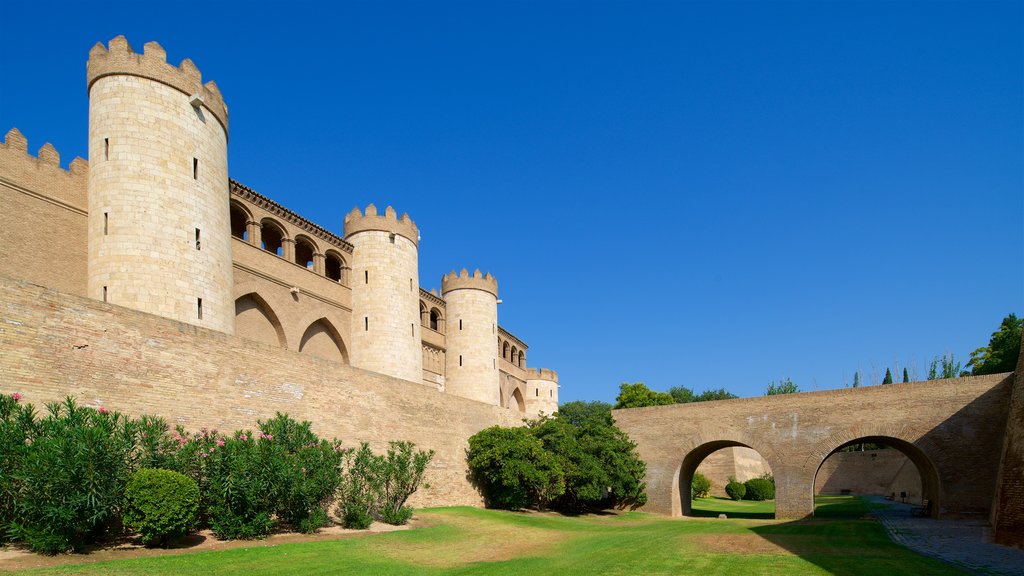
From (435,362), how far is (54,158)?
20.9 metres

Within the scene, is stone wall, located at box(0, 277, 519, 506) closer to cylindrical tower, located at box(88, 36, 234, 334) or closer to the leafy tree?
cylindrical tower, located at box(88, 36, 234, 334)

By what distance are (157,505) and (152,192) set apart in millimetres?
10524

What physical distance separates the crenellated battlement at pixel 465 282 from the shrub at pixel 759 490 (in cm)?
2086

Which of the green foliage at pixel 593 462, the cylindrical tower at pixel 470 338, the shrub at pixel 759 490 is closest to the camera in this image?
the green foliage at pixel 593 462

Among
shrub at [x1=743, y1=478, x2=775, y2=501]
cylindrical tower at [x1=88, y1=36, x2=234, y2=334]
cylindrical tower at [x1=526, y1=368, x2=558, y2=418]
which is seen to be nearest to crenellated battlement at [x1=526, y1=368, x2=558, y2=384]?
cylindrical tower at [x1=526, y1=368, x2=558, y2=418]

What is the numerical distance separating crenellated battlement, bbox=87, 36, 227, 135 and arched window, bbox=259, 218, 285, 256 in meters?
7.17

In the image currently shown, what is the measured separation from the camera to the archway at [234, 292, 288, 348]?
24125 millimetres

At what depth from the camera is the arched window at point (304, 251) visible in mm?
28984

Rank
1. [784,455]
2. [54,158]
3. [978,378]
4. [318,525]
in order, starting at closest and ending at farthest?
[318,525], [54,158], [978,378], [784,455]

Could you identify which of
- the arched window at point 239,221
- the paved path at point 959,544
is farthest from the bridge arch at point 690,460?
the arched window at point 239,221

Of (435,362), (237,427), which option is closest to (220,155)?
(237,427)

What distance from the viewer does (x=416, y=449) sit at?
2067 cm

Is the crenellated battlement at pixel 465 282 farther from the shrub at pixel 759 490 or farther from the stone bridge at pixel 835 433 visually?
the shrub at pixel 759 490

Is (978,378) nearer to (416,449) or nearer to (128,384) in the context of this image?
(416,449)
